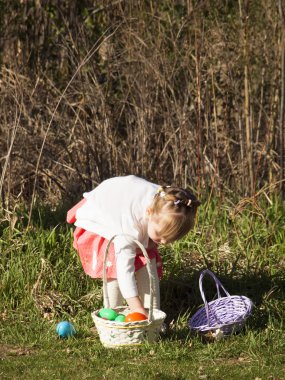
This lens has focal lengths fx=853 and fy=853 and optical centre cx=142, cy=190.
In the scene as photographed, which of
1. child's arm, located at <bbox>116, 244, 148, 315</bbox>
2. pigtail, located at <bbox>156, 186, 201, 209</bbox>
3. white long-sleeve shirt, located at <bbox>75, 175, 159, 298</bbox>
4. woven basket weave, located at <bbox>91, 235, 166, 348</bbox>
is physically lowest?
woven basket weave, located at <bbox>91, 235, 166, 348</bbox>

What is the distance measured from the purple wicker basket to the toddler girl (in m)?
0.29

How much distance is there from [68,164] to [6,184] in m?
0.64

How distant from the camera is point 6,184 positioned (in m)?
6.86

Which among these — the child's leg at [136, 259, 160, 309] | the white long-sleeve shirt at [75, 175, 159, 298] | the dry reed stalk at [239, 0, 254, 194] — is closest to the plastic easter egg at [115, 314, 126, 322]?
the white long-sleeve shirt at [75, 175, 159, 298]

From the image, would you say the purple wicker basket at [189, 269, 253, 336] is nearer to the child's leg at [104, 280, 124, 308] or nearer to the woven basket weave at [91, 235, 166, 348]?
the woven basket weave at [91, 235, 166, 348]

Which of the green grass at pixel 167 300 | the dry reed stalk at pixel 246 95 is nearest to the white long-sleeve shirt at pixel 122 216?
the green grass at pixel 167 300

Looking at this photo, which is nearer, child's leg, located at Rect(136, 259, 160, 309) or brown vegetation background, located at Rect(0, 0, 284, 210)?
child's leg, located at Rect(136, 259, 160, 309)

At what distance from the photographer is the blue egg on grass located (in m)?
4.99

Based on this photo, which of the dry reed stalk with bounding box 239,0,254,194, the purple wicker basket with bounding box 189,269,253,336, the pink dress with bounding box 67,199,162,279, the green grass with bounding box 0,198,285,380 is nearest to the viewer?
the green grass with bounding box 0,198,285,380

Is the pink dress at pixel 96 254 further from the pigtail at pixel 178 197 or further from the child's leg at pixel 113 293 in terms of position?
the pigtail at pixel 178 197

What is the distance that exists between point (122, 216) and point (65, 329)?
29.3 inches

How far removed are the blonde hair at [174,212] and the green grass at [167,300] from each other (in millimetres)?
631

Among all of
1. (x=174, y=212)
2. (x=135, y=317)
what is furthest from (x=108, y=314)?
(x=174, y=212)

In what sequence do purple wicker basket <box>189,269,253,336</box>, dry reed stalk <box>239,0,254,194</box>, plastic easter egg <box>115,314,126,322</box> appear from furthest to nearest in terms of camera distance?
dry reed stalk <box>239,0,254,194</box> < purple wicker basket <box>189,269,253,336</box> < plastic easter egg <box>115,314,126,322</box>
